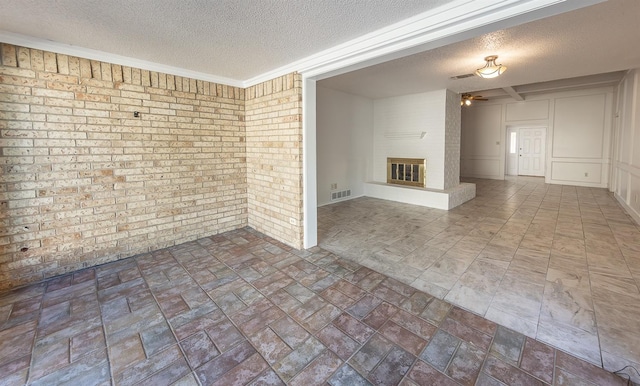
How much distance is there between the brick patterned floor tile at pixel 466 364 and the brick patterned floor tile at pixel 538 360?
244 mm

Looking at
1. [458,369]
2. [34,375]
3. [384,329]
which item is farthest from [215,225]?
[458,369]

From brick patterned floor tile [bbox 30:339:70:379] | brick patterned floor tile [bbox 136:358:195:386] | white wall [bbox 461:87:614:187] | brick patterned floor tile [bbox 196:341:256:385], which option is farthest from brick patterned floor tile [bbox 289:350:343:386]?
white wall [bbox 461:87:614:187]

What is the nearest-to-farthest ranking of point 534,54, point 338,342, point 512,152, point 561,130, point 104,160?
point 338,342 < point 104,160 < point 534,54 < point 561,130 < point 512,152

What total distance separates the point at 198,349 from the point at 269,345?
48 cm

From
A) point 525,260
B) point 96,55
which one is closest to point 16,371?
→ point 96,55

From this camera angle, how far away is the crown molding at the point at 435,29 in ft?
5.83

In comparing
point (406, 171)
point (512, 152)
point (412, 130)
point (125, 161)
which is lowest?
point (406, 171)

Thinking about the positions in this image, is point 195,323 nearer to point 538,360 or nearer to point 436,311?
point 436,311

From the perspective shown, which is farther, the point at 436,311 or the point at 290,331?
the point at 436,311

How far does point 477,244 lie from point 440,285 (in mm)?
1426

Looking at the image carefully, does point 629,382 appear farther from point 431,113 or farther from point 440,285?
point 431,113

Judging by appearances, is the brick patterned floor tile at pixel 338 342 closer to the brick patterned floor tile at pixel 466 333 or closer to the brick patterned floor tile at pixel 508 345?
the brick patterned floor tile at pixel 466 333

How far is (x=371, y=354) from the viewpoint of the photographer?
5.95ft

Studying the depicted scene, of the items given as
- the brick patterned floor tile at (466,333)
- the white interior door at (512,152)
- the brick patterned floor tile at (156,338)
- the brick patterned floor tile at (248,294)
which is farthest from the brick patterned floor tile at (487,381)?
the white interior door at (512,152)
